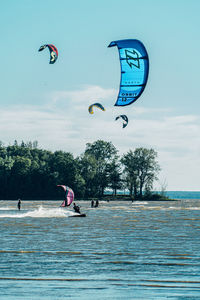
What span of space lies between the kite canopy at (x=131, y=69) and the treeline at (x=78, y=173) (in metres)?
126

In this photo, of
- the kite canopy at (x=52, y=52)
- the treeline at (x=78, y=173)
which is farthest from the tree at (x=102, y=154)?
the kite canopy at (x=52, y=52)

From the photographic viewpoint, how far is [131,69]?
98.7 feet

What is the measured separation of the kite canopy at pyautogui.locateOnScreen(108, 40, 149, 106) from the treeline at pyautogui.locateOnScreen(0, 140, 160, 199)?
126152 millimetres

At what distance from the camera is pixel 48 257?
20672mm

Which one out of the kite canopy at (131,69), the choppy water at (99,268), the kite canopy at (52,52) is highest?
the kite canopy at (52,52)

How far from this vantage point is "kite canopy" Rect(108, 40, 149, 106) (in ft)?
96.5

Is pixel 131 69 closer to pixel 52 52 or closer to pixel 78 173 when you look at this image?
pixel 52 52

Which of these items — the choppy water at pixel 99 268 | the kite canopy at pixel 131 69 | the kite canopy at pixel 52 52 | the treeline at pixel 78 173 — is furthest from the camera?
the treeline at pixel 78 173

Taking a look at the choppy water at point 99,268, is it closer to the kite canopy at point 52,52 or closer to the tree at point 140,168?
the kite canopy at point 52,52

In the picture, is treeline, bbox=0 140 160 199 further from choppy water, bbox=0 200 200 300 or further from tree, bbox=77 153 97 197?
choppy water, bbox=0 200 200 300

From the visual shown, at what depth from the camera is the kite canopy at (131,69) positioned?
1158 inches

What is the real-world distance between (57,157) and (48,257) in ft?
466

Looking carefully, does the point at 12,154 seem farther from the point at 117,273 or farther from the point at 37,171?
the point at 117,273

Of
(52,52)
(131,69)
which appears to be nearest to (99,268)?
(131,69)
